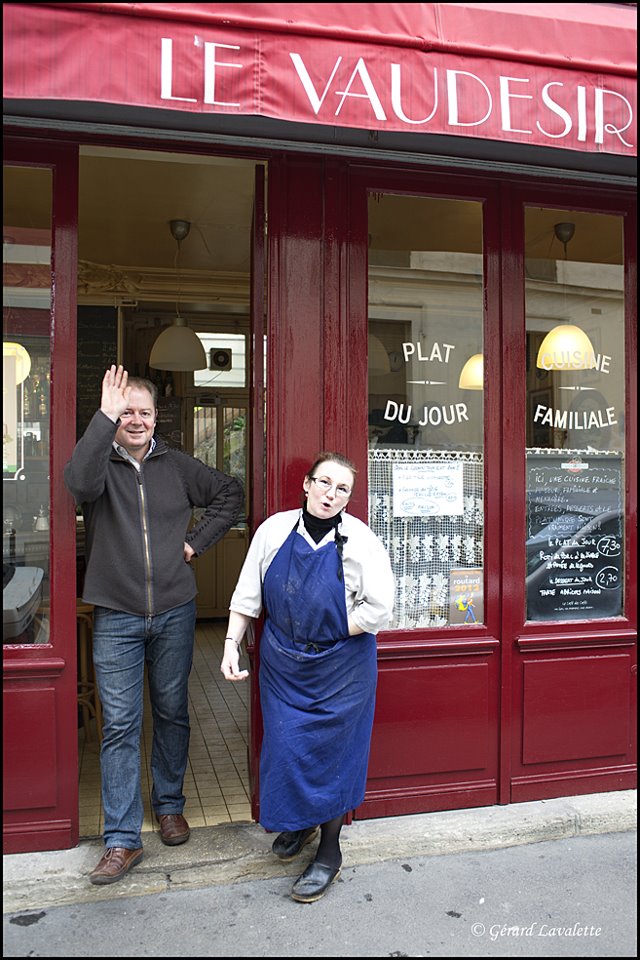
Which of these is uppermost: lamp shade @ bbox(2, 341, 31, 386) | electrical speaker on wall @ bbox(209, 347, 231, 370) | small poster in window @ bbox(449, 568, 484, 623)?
electrical speaker on wall @ bbox(209, 347, 231, 370)

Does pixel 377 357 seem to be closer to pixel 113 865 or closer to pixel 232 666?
pixel 232 666

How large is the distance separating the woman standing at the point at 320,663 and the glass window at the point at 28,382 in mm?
962

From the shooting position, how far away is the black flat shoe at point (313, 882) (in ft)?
10.1

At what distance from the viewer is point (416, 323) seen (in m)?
3.91

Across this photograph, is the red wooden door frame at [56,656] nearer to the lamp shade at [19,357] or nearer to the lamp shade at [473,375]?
the lamp shade at [19,357]

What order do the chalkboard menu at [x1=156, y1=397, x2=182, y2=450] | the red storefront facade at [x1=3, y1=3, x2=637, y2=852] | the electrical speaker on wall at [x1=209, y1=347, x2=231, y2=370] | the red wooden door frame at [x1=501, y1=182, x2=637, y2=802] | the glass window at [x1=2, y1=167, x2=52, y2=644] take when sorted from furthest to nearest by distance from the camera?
the electrical speaker on wall at [x1=209, y1=347, x2=231, y2=370] < the chalkboard menu at [x1=156, y1=397, x2=182, y2=450] < the red wooden door frame at [x1=501, y1=182, x2=637, y2=802] < the glass window at [x1=2, y1=167, x2=52, y2=644] < the red storefront facade at [x1=3, y1=3, x2=637, y2=852]

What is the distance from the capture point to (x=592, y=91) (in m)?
3.16

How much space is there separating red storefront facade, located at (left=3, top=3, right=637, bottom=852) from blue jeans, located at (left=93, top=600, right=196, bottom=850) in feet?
0.72

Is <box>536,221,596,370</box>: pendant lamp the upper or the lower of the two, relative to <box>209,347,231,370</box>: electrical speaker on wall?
lower

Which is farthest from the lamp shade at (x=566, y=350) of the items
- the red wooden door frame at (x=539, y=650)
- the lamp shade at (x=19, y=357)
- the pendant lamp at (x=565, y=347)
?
the lamp shade at (x=19, y=357)

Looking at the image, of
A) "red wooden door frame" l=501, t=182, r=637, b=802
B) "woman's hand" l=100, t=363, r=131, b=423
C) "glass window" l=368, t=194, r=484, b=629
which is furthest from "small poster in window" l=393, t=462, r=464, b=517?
"woman's hand" l=100, t=363, r=131, b=423

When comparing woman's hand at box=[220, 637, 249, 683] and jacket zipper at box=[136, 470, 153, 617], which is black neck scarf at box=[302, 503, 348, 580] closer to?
woman's hand at box=[220, 637, 249, 683]

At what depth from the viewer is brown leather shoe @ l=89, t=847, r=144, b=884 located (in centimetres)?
311

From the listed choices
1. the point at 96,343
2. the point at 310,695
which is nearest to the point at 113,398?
the point at 310,695
